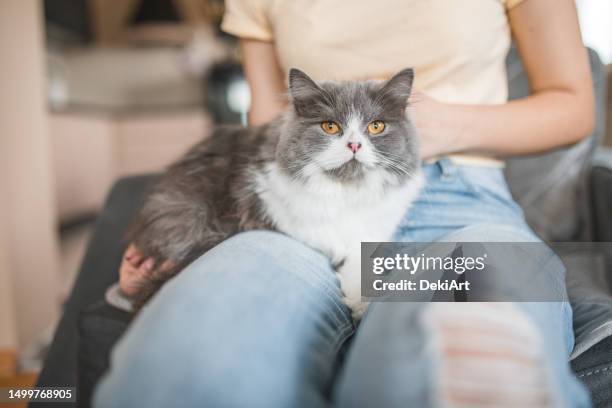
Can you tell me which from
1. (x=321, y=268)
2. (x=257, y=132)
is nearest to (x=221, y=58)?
(x=257, y=132)

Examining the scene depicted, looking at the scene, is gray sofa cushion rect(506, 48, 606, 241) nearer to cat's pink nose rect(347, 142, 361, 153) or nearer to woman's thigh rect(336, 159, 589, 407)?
woman's thigh rect(336, 159, 589, 407)

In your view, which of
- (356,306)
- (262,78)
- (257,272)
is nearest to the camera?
(257,272)

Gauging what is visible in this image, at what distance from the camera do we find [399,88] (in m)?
0.86

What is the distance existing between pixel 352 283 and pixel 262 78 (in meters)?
0.65

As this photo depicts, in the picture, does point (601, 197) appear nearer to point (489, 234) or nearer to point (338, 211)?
point (489, 234)

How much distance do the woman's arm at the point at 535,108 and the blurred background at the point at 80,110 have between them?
479 mm

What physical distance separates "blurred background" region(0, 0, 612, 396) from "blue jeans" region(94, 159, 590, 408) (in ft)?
3.93

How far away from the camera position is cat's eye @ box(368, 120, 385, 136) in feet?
2.87

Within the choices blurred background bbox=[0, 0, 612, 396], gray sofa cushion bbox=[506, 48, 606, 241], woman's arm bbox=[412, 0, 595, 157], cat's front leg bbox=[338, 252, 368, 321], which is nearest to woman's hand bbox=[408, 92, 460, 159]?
woman's arm bbox=[412, 0, 595, 157]

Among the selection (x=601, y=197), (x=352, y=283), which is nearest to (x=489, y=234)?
(x=352, y=283)

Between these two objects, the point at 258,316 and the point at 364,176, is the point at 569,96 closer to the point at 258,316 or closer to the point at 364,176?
the point at 364,176

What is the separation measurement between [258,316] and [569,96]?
2.75 feet

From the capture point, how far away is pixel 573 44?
973mm

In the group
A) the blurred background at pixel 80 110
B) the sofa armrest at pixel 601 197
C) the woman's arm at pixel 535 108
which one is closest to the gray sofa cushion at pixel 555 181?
the sofa armrest at pixel 601 197
